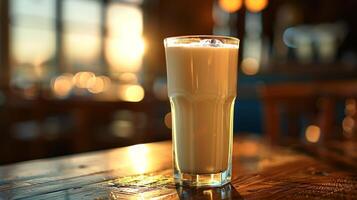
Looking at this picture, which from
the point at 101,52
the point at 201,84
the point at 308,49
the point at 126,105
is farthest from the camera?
the point at 308,49

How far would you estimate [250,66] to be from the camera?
6750 mm

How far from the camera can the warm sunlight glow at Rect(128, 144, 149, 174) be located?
2.74 feet

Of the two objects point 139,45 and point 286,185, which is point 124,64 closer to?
point 139,45

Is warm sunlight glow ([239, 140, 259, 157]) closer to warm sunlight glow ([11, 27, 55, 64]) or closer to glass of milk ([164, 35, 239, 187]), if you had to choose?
glass of milk ([164, 35, 239, 187])

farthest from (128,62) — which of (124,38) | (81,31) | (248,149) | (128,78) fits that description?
(248,149)

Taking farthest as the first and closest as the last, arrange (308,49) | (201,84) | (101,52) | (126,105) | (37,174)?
(308,49), (101,52), (126,105), (37,174), (201,84)

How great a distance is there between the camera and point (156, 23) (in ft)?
23.1

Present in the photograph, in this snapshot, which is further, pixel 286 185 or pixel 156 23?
pixel 156 23

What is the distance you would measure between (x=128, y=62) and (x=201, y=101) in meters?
6.24

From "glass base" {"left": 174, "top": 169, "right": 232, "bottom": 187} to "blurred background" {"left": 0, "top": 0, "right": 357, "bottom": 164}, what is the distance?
1685mm

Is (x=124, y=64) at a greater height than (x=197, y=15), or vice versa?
(x=197, y=15)

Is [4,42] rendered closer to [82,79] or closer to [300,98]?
[82,79]

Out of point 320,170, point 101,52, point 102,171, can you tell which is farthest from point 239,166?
point 101,52

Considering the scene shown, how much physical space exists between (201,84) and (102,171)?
278 mm
